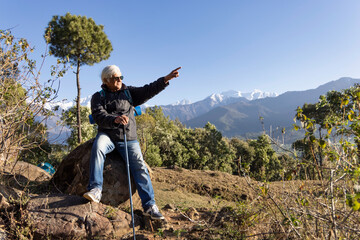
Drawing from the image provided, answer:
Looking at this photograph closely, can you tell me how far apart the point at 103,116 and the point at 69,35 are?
21.0 meters

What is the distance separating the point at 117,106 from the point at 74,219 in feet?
6.62

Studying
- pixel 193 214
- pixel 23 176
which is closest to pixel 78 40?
pixel 23 176

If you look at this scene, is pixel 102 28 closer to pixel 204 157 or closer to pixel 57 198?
pixel 204 157

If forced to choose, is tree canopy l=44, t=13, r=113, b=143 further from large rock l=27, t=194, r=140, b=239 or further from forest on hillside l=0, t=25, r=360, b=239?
large rock l=27, t=194, r=140, b=239

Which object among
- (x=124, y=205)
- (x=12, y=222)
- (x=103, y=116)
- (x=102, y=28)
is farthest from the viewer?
(x=102, y=28)

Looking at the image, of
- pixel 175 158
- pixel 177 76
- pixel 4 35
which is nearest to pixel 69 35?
pixel 175 158

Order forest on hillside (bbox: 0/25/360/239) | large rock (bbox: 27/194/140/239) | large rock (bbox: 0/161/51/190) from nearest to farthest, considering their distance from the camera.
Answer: forest on hillside (bbox: 0/25/360/239) < large rock (bbox: 27/194/140/239) < large rock (bbox: 0/161/51/190)

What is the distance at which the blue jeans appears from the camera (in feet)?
12.1

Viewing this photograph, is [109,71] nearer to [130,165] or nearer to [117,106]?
[117,106]

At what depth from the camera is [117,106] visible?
4.31 m

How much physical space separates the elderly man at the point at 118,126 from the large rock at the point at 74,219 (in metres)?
0.28

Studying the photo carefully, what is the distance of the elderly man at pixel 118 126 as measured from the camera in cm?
373

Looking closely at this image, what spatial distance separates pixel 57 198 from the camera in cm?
379

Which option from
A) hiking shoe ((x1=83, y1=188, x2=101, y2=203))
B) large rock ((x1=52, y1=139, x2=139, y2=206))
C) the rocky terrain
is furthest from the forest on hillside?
hiking shoe ((x1=83, y1=188, x2=101, y2=203))
